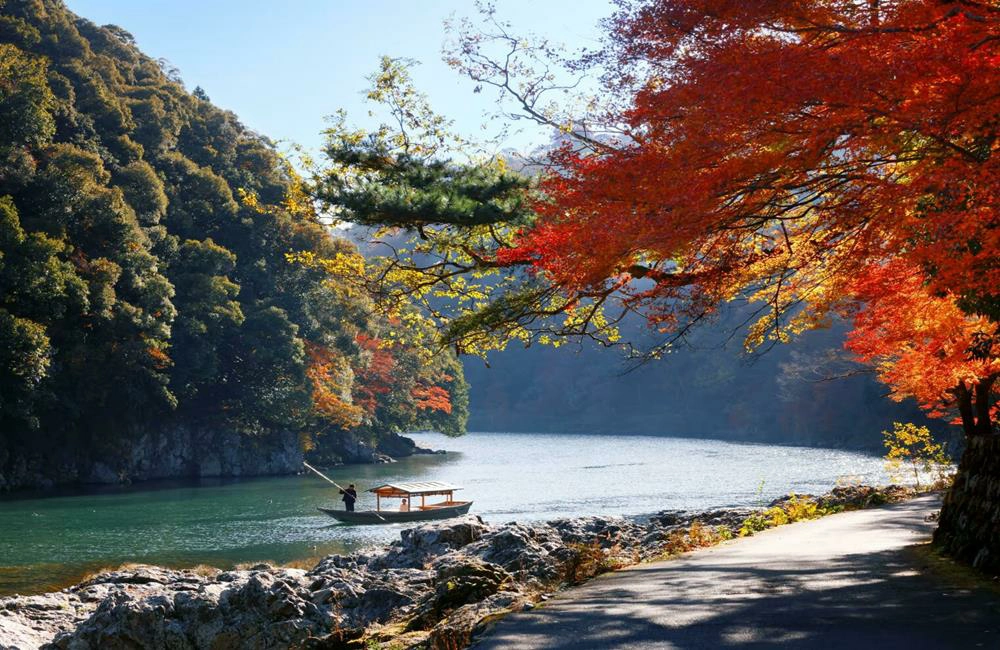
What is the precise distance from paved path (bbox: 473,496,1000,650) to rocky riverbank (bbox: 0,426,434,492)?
101ft

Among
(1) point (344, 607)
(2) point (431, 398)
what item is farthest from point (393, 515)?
(2) point (431, 398)

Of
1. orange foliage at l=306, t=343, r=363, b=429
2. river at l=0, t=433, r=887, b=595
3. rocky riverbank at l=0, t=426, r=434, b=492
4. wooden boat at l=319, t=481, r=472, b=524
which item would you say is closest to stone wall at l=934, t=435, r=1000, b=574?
river at l=0, t=433, r=887, b=595

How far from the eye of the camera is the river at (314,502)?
68.2 ft

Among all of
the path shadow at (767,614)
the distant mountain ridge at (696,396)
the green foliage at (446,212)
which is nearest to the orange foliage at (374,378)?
the distant mountain ridge at (696,396)

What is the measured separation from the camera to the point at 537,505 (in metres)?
29.7

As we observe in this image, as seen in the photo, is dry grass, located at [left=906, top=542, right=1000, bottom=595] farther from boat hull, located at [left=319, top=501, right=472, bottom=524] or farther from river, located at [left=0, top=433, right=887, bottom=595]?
boat hull, located at [left=319, top=501, right=472, bottom=524]

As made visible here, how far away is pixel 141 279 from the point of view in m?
33.1

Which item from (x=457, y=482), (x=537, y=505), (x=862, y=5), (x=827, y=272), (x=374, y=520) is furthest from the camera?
(x=457, y=482)

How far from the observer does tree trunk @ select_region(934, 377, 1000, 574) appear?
7715mm

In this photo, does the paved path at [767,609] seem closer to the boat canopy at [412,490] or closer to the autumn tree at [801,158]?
the autumn tree at [801,158]

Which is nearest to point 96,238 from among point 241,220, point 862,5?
point 241,220

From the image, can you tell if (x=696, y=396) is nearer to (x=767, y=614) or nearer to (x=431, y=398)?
(x=431, y=398)

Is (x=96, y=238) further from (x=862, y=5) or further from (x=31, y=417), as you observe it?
(x=862, y=5)

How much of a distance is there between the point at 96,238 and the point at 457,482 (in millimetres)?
17304
